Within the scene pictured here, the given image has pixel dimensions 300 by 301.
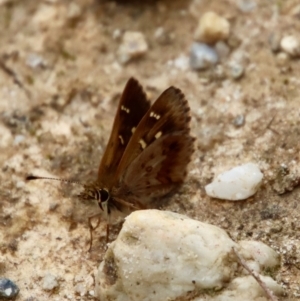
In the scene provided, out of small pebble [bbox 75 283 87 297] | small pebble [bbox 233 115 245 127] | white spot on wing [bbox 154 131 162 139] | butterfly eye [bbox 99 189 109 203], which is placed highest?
white spot on wing [bbox 154 131 162 139]

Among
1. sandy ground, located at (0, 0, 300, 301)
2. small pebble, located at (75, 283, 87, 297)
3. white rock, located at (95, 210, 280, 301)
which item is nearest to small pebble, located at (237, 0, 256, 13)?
sandy ground, located at (0, 0, 300, 301)

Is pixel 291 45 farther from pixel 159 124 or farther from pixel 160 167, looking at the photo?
pixel 160 167

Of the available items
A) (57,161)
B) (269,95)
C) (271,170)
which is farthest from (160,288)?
(269,95)

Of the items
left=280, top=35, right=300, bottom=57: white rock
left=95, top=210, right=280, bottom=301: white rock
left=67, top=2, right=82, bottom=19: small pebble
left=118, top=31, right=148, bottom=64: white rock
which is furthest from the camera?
left=67, top=2, right=82, bottom=19: small pebble

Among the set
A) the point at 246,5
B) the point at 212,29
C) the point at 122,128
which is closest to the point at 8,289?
the point at 122,128

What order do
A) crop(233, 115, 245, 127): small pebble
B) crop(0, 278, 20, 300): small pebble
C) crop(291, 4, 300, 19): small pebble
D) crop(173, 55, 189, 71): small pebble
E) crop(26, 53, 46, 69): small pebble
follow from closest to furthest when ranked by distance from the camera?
crop(0, 278, 20, 300): small pebble, crop(233, 115, 245, 127): small pebble, crop(291, 4, 300, 19): small pebble, crop(173, 55, 189, 71): small pebble, crop(26, 53, 46, 69): small pebble

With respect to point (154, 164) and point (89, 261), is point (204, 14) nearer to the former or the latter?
point (154, 164)

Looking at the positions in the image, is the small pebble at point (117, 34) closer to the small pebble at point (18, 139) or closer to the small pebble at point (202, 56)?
the small pebble at point (202, 56)

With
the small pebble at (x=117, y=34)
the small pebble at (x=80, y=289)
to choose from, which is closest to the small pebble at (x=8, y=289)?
the small pebble at (x=80, y=289)

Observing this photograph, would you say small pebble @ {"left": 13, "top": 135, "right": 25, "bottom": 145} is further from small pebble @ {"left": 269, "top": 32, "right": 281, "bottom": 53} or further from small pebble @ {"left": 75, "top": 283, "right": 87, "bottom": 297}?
small pebble @ {"left": 269, "top": 32, "right": 281, "bottom": 53}
